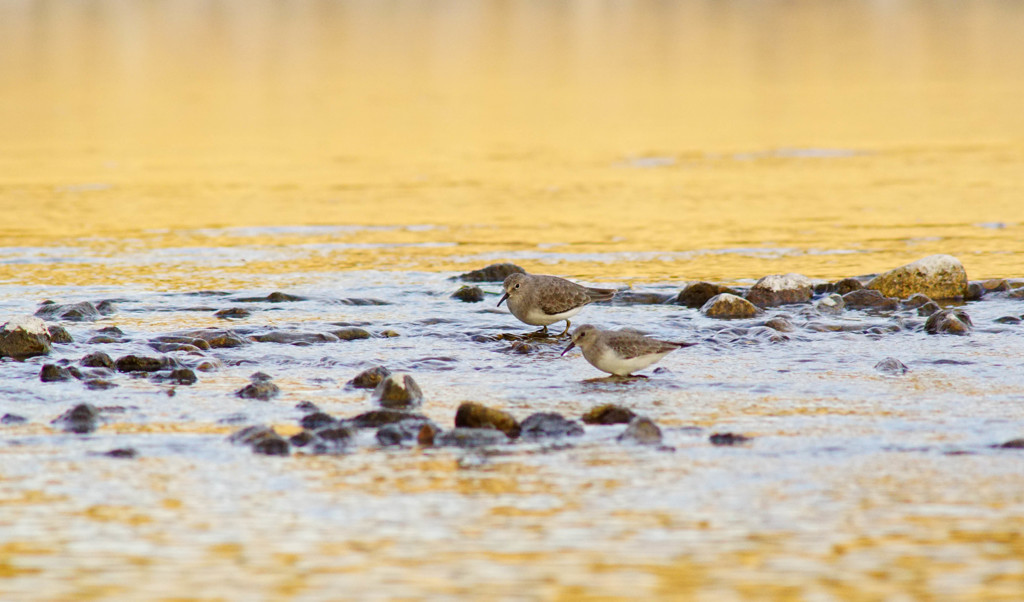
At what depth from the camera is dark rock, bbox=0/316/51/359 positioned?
473 inches

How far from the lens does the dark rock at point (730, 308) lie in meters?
14.0

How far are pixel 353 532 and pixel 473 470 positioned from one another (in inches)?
49.5

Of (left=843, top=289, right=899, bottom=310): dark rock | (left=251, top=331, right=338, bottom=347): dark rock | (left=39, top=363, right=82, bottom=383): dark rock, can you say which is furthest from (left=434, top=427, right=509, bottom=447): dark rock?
(left=843, top=289, right=899, bottom=310): dark rock

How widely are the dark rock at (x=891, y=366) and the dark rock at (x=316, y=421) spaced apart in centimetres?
451

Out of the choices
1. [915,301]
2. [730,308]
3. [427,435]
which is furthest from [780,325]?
[427,435]

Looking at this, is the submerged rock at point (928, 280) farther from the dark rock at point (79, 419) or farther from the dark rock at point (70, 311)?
the dark rock at point (79, 419)

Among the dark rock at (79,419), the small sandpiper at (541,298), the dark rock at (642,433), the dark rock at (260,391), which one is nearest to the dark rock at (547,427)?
the dark rock at (642,433)

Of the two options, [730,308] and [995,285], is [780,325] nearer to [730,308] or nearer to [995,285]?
[730,308]

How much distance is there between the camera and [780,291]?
14766mm

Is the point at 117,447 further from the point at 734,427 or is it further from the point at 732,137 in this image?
the point at 732,137

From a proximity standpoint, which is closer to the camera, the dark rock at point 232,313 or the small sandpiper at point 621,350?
the small sandpiper at point 621,350

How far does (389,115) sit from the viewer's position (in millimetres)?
37438

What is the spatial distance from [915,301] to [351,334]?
5.83 m

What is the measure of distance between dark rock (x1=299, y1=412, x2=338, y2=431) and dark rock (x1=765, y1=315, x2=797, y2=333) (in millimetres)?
5032
